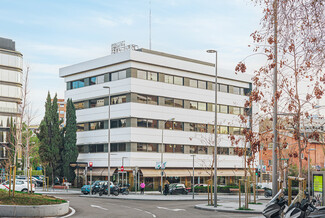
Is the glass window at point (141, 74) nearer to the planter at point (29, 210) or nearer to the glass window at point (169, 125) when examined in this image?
the glass window at point (169, 125)

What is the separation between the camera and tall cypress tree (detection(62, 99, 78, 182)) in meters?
63.9

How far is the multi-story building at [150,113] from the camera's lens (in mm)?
60844

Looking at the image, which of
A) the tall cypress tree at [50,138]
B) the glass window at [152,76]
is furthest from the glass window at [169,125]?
the tall cypress tree at [50,138]

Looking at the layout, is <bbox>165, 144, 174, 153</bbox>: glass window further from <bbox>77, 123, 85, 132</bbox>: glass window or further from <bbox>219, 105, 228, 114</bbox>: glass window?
<bbox>77, 123, 85, 132</bbox>: glass window

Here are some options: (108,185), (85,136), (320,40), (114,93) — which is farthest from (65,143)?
(320,40)

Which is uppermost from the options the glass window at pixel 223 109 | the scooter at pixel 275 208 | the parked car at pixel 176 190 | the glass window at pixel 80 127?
the glass window at pixel 223 109

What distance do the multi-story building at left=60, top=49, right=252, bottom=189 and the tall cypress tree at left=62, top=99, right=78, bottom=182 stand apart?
2.17 m

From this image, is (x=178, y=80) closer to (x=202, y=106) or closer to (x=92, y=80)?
(x=202, y=106)

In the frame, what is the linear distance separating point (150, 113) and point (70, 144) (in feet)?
39.7

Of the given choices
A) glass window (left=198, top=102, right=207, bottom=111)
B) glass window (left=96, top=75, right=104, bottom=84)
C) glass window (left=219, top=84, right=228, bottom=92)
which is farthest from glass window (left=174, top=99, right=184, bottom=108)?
glass window (left=96, top=75, right=104, bottom=84)

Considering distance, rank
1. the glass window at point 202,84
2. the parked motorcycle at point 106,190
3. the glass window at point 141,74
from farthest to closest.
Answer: the glass window at point 202,84 < the glass window at point 141,74 < the parked motorcycle at point 106,190

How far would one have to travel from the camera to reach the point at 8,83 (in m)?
85.1

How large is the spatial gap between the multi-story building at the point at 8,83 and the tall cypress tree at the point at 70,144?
22.6m

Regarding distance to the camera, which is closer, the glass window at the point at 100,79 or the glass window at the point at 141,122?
the glass window at the point at 141,122
